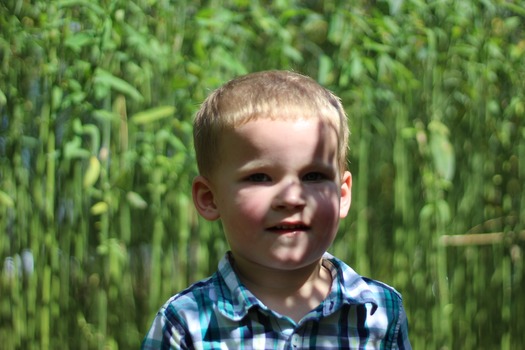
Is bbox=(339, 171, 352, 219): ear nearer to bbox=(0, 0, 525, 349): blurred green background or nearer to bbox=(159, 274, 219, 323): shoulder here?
bbox=(159, 274, 219, 323): shoulder

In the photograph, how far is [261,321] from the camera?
1771 mm

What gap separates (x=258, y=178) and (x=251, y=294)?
0.19m

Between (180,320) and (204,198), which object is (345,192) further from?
(180,320)

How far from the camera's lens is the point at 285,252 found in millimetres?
1736

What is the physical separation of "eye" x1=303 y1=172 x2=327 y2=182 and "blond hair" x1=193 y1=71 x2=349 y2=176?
7cm

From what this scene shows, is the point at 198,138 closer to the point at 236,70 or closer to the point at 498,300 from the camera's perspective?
the point at 236,70

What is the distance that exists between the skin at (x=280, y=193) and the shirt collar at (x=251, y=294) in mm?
42

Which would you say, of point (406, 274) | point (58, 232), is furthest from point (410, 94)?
point (58, 232)

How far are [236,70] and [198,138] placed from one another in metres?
0.86

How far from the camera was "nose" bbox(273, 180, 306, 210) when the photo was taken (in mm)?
1715

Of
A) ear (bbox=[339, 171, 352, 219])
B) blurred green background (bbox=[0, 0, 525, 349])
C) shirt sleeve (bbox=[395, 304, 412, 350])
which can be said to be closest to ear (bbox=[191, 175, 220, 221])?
ear (bbox=[339, 171, 352, 219])

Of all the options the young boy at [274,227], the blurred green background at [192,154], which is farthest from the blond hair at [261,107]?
the blurred green background at [192,154]

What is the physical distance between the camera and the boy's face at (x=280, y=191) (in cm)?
173

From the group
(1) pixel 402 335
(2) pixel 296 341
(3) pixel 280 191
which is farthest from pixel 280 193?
(1) pixel 402 335
